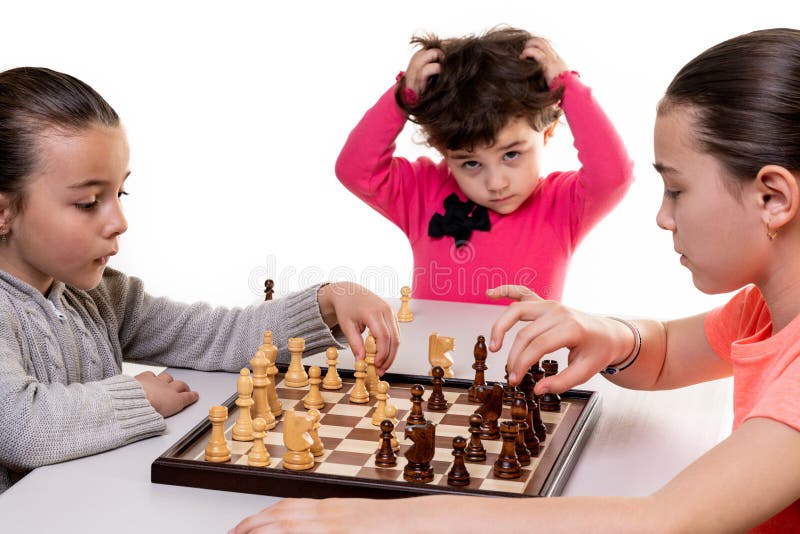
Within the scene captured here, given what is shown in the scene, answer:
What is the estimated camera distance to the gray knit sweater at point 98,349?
1.34 metres

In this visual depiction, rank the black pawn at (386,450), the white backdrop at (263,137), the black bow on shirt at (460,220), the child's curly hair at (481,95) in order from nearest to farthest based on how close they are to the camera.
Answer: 1. the black pawn at (386,450)
2. the child's curly hair at (481,95)
3. the black bow on shirt at (460,220)
4. the white backdrop at (263,137)

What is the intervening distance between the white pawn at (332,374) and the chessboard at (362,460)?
0.04 m

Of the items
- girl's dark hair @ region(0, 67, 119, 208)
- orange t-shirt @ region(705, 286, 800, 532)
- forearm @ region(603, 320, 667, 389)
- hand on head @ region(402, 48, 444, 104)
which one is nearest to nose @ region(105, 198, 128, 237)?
girl's dark hair @ region(0, 67, 119, 208)

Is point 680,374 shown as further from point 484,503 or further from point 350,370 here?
point 484,503

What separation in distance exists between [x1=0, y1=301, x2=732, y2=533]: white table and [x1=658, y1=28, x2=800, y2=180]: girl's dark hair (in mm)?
411

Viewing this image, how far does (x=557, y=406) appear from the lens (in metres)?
1.52

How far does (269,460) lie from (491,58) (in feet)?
4.43

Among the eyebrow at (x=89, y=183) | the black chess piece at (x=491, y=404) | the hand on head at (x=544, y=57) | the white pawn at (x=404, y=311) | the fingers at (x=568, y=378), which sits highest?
the hand on head at (x=544, y=57)

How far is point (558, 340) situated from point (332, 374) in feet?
1.21

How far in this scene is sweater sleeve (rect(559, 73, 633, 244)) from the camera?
94.0 inches

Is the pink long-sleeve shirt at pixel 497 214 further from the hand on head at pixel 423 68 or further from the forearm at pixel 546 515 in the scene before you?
the forearm at pixel 546 515

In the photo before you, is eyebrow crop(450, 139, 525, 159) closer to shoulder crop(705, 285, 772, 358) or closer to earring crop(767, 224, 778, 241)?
shoulder crop(705, 285, 772, 358)

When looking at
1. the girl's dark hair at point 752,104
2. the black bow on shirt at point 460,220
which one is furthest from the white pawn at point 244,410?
the black bow on shirt at point 460,220

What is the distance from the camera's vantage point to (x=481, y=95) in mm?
2322
